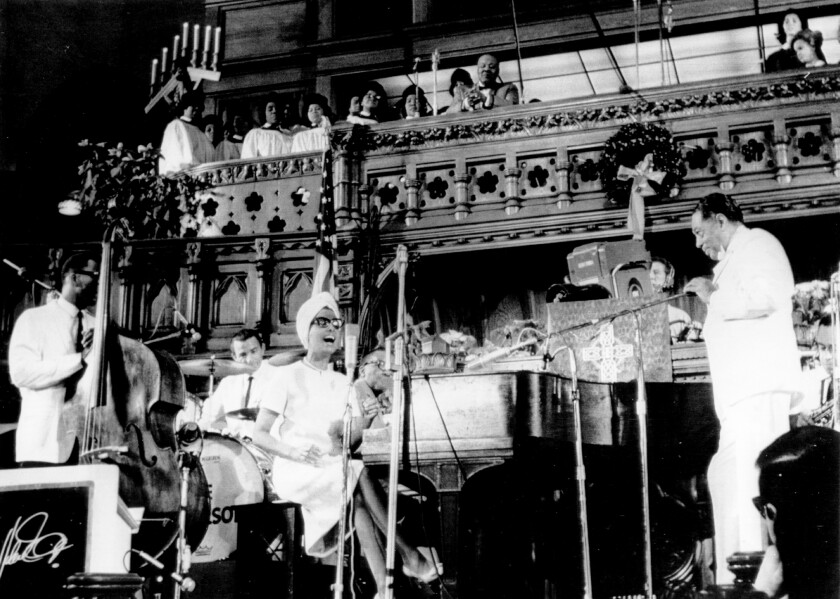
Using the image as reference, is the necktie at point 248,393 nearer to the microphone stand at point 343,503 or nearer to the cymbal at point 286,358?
the cymbal at point 286,358

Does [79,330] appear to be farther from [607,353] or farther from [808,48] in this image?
[808,48]

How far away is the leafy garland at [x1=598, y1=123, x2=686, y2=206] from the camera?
25.7ft

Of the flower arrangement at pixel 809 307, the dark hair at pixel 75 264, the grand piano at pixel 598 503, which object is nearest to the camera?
the grand piano at pixel 598 503

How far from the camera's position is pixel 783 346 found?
572 cm

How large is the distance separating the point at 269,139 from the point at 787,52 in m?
4.81

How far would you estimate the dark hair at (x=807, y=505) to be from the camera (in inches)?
137

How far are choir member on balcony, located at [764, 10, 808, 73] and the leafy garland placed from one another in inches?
48.5

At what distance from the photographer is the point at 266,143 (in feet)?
31.9

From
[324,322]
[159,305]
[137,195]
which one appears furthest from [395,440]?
[137,195]

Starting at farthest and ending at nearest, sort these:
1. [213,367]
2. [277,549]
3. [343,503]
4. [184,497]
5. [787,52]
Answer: [787,52]
[213,367]
[277,549]
[184,497]
[343,503]

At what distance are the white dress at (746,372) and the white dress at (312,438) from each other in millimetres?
2079

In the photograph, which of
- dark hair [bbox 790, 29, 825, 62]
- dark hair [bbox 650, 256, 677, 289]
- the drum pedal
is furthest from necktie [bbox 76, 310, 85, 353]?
dark hair [bbox 790, 29, 825, 62]

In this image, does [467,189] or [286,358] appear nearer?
[286,358]

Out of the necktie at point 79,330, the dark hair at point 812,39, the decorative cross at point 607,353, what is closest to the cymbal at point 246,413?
the necktie at point 79,330
